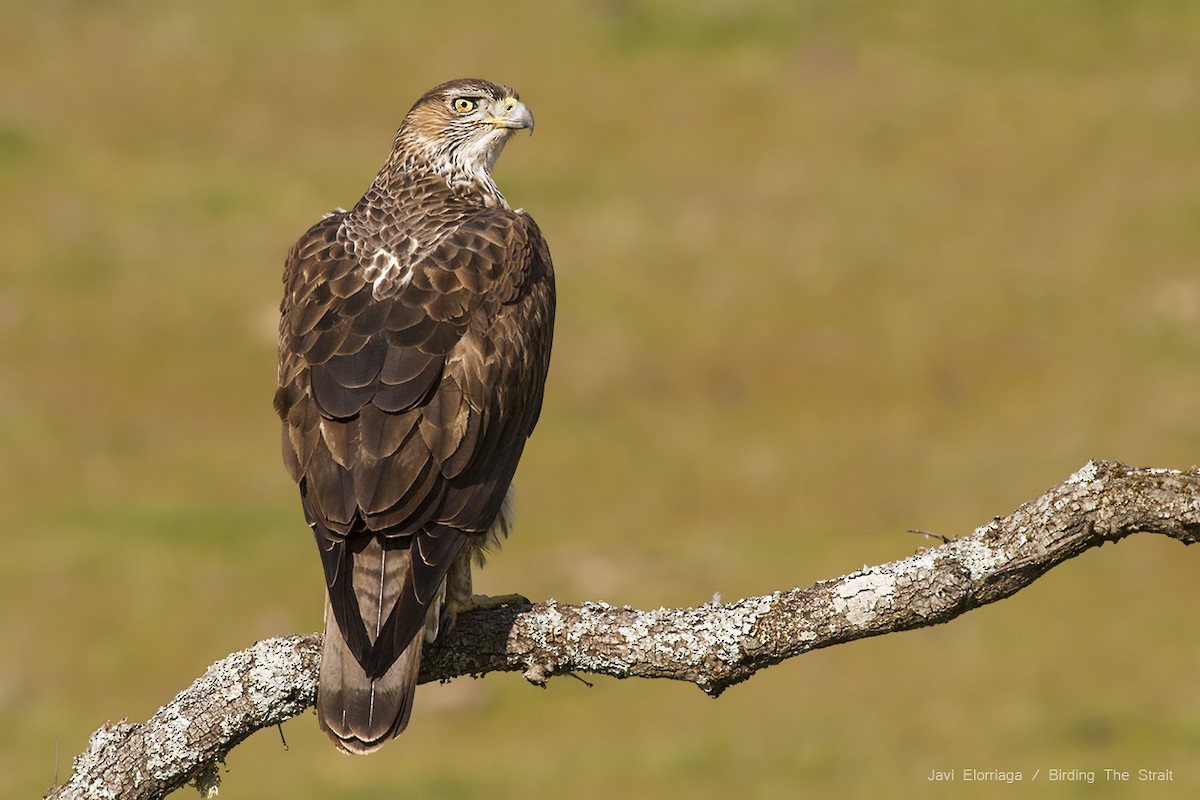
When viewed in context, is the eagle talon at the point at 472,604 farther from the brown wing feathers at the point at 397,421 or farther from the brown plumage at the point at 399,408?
the brown wing feathers at the point at 397,421

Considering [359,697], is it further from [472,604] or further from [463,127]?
[463,127]

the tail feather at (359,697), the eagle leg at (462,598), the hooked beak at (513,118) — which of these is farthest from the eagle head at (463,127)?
the tail feather at (359,697)

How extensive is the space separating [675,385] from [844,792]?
12.1 metres

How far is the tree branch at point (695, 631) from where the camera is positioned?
6562 mm

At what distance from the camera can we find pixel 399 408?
791 centimetres

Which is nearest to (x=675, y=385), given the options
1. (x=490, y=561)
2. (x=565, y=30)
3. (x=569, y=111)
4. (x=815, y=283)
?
(x=815, y=283)

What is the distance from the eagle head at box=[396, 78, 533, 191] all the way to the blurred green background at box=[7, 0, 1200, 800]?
11.4 m

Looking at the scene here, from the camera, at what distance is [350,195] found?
35.9 m

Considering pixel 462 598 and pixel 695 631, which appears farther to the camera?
pixel 462 598

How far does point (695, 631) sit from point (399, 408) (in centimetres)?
178

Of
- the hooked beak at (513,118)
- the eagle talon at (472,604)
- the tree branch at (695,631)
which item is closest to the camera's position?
the tree branch at (695,631)

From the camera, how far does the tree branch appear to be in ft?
21.5

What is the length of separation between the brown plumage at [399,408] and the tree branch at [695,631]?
31 cm

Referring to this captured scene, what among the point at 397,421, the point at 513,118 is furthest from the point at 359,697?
the point at 513,118
